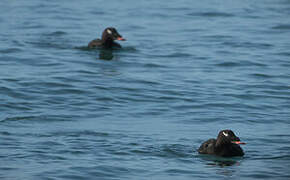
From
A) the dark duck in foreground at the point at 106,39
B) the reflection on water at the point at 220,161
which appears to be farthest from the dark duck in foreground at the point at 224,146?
the dark duck in foreground at the point at 106,39

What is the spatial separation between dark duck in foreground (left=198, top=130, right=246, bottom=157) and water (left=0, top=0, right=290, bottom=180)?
17cm

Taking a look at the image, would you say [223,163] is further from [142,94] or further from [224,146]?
[142,94]

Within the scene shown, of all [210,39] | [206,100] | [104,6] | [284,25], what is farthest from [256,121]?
[104,6]

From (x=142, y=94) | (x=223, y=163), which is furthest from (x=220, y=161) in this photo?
(x=142, y=94)

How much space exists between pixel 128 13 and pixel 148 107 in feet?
55.2

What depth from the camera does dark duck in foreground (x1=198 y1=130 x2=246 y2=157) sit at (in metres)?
12.4

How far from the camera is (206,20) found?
31.4 meters

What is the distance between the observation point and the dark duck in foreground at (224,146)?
12.4 m

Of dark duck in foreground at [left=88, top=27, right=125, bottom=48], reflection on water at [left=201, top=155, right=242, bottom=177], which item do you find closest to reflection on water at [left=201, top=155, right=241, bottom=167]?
reflection on water at [left=201, top=155, right=242, bottom=177]

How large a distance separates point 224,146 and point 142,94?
5.55 m

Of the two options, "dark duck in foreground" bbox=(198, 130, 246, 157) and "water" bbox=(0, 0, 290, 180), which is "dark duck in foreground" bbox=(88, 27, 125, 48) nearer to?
"water" bbox=(0, 0, 290, 180)

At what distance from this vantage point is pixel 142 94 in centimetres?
1780

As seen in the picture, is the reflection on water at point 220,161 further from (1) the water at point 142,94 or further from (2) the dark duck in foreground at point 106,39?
(2) the dark duck in foreground at point 106,39

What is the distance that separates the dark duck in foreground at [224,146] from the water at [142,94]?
0.17m
